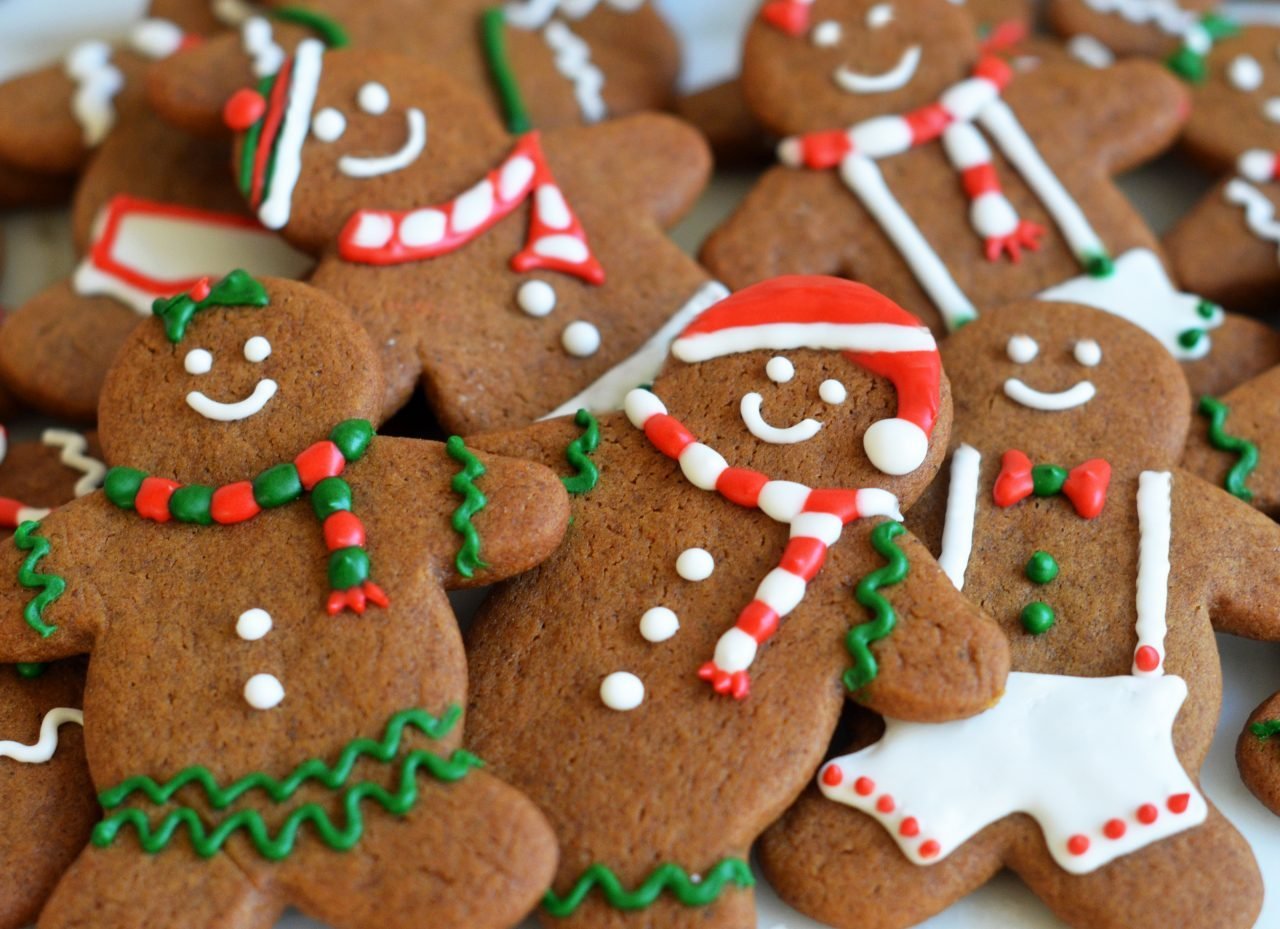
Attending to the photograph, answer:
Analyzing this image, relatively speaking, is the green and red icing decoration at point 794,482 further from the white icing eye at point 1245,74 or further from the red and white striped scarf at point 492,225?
the white icing eye at point 1245,74

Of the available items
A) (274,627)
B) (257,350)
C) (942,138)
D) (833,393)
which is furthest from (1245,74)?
(274,627)

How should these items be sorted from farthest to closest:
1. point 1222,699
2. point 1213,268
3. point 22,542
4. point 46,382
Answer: point 1213,268 < point 46,382 < point 1222,699 < point 22,542

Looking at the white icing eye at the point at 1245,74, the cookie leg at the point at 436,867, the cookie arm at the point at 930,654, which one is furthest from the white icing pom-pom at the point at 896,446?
the white icing eye at the point at 1245,74

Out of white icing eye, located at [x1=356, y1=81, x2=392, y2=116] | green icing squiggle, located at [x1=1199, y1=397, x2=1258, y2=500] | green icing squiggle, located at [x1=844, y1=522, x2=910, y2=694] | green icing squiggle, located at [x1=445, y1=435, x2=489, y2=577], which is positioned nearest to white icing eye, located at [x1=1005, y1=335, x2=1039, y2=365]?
green icing squiggle, located at [x1=1199, y1=397, x2=1258, y2=500]

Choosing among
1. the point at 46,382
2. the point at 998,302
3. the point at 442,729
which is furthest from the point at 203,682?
the point at 998,302

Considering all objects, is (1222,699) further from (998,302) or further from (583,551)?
(583,551)

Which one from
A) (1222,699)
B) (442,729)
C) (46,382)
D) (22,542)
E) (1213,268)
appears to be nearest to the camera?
(442,729)
